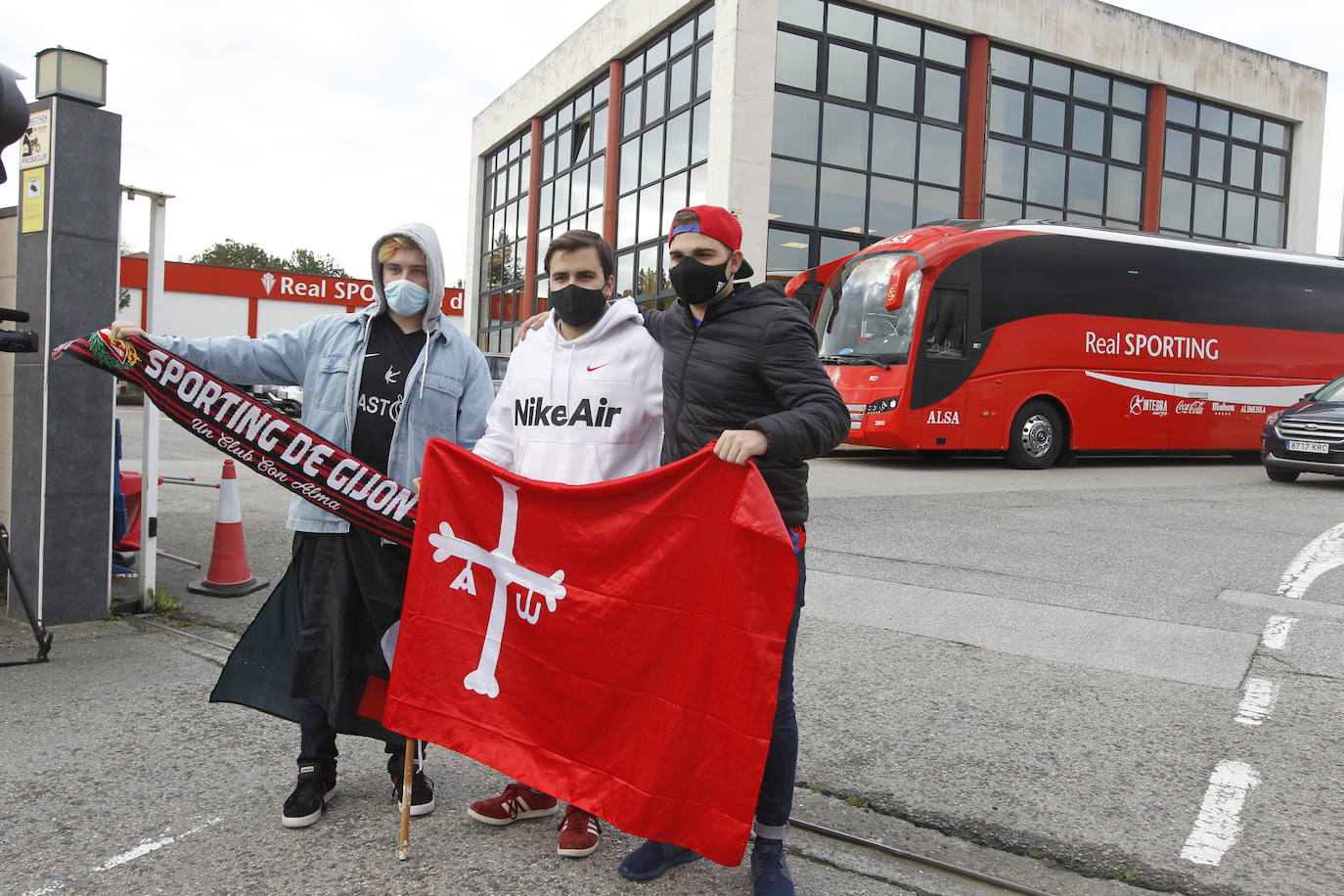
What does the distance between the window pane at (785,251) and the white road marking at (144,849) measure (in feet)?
63.6

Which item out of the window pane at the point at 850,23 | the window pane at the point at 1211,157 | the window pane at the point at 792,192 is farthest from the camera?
the window pane at the point at 1211,157

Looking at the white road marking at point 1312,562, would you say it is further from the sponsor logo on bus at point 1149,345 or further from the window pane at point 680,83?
the window pane at point 680,83

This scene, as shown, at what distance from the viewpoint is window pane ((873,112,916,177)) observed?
22.2m

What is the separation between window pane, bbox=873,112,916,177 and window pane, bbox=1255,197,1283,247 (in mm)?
11645

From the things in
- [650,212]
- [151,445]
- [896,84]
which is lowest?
[151,445]

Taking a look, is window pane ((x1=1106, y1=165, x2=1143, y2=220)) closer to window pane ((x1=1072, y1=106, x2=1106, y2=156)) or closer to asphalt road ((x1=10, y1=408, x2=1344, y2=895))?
window pane ((x1=1072, y1=106, x2=1106, y2=156))

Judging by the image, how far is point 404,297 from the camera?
128 inches

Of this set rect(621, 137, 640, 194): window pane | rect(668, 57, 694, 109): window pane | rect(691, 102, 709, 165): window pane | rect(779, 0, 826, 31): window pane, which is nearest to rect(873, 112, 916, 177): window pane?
rect(779, 0, 826, 31): window pane

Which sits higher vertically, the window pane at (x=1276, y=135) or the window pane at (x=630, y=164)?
the window pane at (x=1276, y=135)

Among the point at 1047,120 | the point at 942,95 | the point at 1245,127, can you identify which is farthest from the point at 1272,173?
the point at 942,95

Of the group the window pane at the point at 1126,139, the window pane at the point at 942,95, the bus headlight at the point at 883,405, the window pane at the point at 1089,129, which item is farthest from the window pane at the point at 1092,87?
the bus headlight at the point at 883,405

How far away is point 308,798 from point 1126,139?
2693 cm

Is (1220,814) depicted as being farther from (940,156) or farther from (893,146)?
(940,156)

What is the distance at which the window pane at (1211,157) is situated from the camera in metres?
26.5
